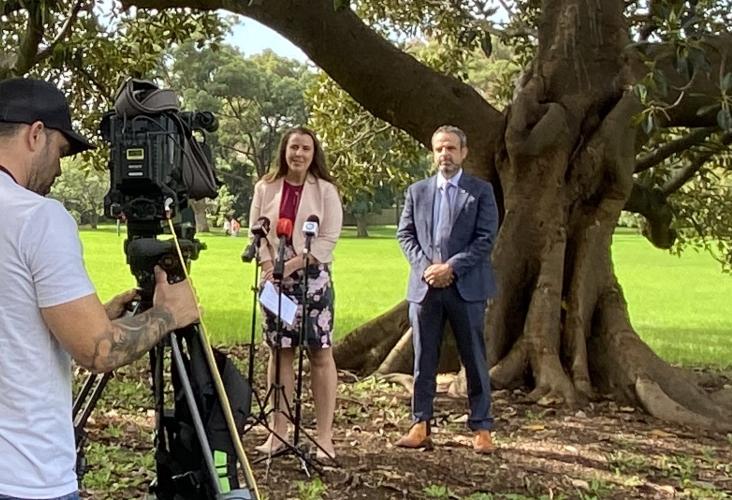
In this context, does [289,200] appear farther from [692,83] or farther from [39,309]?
[692,83]

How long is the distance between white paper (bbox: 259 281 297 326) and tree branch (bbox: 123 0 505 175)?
3309mm

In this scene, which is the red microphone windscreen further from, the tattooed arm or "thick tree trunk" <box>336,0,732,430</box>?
"thick tree trunk" <box>336,0,732,430</box>

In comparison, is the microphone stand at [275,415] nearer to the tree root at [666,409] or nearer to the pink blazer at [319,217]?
the pink blazer at [319,217]

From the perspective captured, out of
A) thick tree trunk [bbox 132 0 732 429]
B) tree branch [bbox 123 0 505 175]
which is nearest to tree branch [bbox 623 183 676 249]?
thick tree trunk [bbox 132 0 732 429]

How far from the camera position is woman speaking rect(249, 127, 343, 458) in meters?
5.30

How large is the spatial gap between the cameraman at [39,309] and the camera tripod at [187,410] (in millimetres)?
554

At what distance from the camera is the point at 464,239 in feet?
19.2

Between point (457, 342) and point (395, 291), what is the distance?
55.1 ft

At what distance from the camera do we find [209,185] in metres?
3.21

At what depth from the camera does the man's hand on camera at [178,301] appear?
2.71m

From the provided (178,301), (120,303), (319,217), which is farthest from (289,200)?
(178,301)

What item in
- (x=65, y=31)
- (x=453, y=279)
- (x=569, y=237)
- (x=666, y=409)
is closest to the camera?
(x=453, y=279)

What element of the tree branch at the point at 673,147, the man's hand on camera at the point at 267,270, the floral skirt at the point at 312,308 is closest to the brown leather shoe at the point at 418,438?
the floral skirt at the point at 312,308

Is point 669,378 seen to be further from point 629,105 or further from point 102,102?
point 102,102
